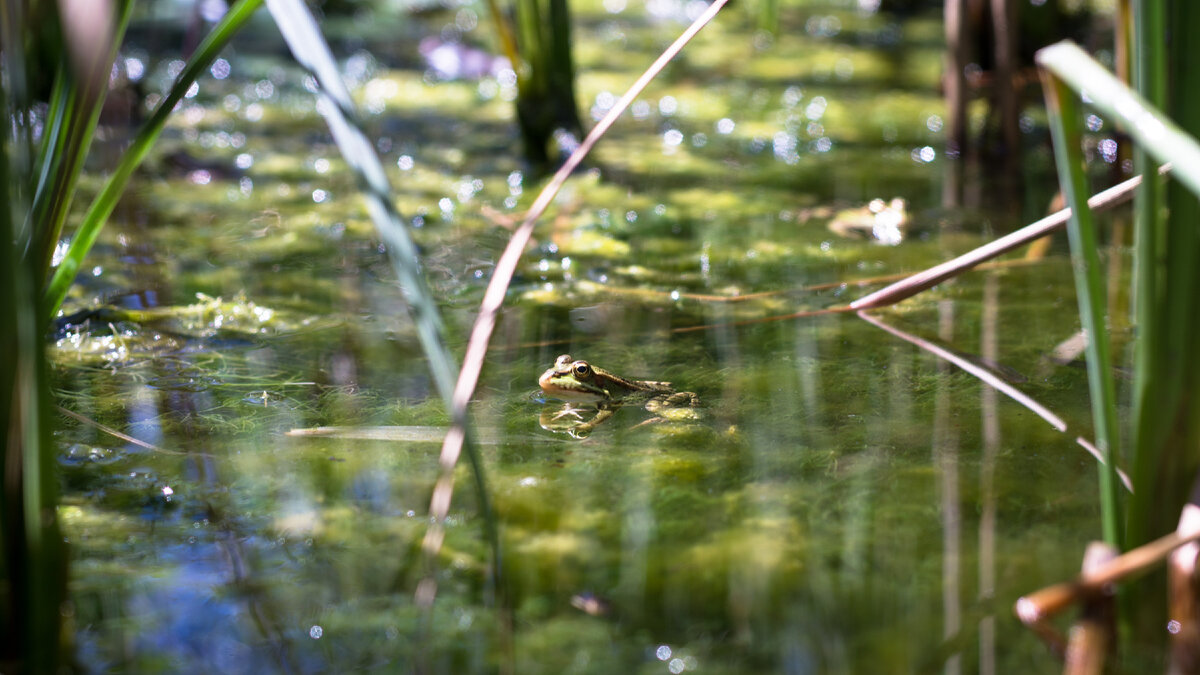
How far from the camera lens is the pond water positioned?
1.39 meters

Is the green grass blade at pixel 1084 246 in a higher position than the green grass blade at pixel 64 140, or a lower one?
lower

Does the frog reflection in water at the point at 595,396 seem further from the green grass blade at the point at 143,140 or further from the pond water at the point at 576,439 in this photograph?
the green grass blade at the point at 143,140

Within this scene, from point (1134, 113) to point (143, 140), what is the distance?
1253 mm

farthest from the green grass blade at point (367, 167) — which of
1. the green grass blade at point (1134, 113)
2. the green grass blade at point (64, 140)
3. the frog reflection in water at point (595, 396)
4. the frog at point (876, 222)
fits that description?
the frog at point (876, 222)

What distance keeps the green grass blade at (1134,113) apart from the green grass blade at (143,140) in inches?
38.0

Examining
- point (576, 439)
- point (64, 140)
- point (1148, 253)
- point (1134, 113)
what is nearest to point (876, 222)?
point (576, 439)

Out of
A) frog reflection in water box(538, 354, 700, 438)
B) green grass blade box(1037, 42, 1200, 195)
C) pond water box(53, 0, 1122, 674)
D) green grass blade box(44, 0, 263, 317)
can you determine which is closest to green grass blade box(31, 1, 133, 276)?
green grass blade box(44, 0, 263, 317)

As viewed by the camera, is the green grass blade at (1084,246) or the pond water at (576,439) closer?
the green grass blade at (1084,246)

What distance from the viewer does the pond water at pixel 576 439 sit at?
1.39 metres

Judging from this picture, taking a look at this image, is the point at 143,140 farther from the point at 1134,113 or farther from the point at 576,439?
the point at 1134,113

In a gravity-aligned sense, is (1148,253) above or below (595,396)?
above

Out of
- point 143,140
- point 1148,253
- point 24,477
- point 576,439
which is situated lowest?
point 576,439

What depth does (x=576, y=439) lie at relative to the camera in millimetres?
1965

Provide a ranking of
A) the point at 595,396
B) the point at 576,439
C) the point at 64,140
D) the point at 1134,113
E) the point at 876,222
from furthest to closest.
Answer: the point at 876,222 < the point at 595,396 < the point at 576,439 < the point at 64,140 < the point at 1134,113
